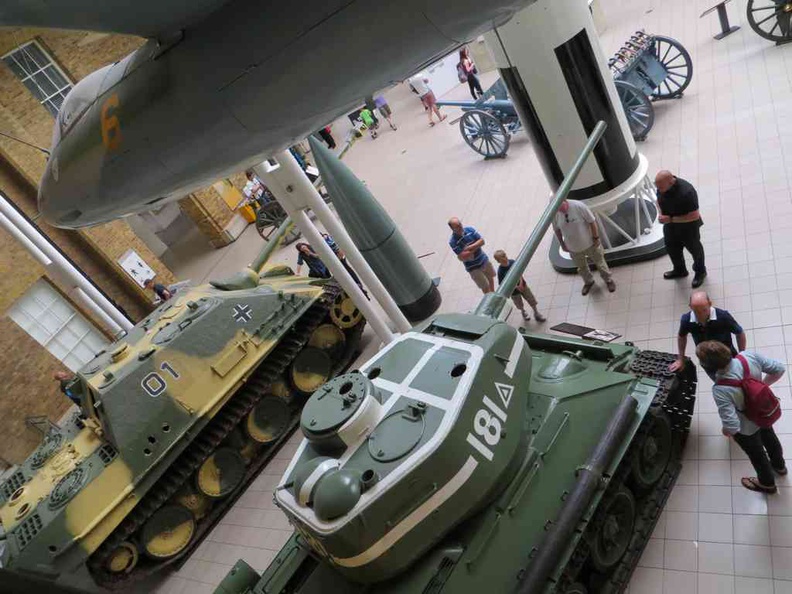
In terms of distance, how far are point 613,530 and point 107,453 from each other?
207 inches

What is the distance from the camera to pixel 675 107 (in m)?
10.6

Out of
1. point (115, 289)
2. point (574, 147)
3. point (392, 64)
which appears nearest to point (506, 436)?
point (392, 64)

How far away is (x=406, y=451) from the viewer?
3.83 metres

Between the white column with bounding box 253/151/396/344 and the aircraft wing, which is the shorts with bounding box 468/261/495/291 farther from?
the aircraft wing

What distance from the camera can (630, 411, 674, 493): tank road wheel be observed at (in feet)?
15.6

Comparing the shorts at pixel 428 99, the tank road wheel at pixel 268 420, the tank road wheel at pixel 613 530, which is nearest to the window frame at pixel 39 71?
the shorts at pixel 428 99

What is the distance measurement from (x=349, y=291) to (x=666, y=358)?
11.7ft

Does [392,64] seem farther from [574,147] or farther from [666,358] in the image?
[574,147]

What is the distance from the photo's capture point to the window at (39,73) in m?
12.0

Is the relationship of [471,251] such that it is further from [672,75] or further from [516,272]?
[672,75]

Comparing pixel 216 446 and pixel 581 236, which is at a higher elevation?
pixel 216 446

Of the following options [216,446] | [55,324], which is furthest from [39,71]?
[216,446]

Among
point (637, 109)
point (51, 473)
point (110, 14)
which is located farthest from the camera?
point (637, 109)

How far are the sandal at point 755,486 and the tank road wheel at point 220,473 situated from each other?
5.44m
